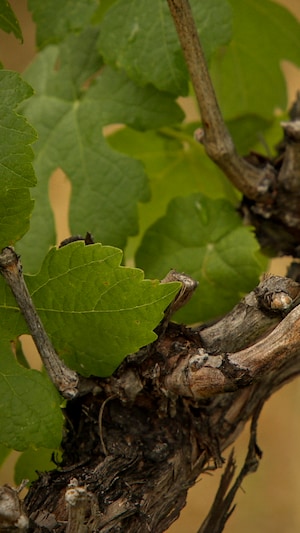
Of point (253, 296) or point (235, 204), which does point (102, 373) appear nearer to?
point (253, 296)

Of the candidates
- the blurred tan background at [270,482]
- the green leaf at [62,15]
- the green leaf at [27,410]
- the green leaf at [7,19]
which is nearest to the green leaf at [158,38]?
the green leaf at [62,15]

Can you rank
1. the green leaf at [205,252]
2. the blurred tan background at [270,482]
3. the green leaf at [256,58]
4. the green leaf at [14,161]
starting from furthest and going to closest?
the blurred tan background at [270,482] < the green leaf at [256,58] < the green leaf at [205,252] < the green leaf at [14,161]

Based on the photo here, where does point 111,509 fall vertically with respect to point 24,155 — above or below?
below

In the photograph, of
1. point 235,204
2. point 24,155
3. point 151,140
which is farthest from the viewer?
point 151,140

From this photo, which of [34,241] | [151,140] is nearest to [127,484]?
[34,241]

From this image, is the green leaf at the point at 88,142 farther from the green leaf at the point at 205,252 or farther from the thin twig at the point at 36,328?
the thin twig at the point at 36,328

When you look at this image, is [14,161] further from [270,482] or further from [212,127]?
[270,482]
